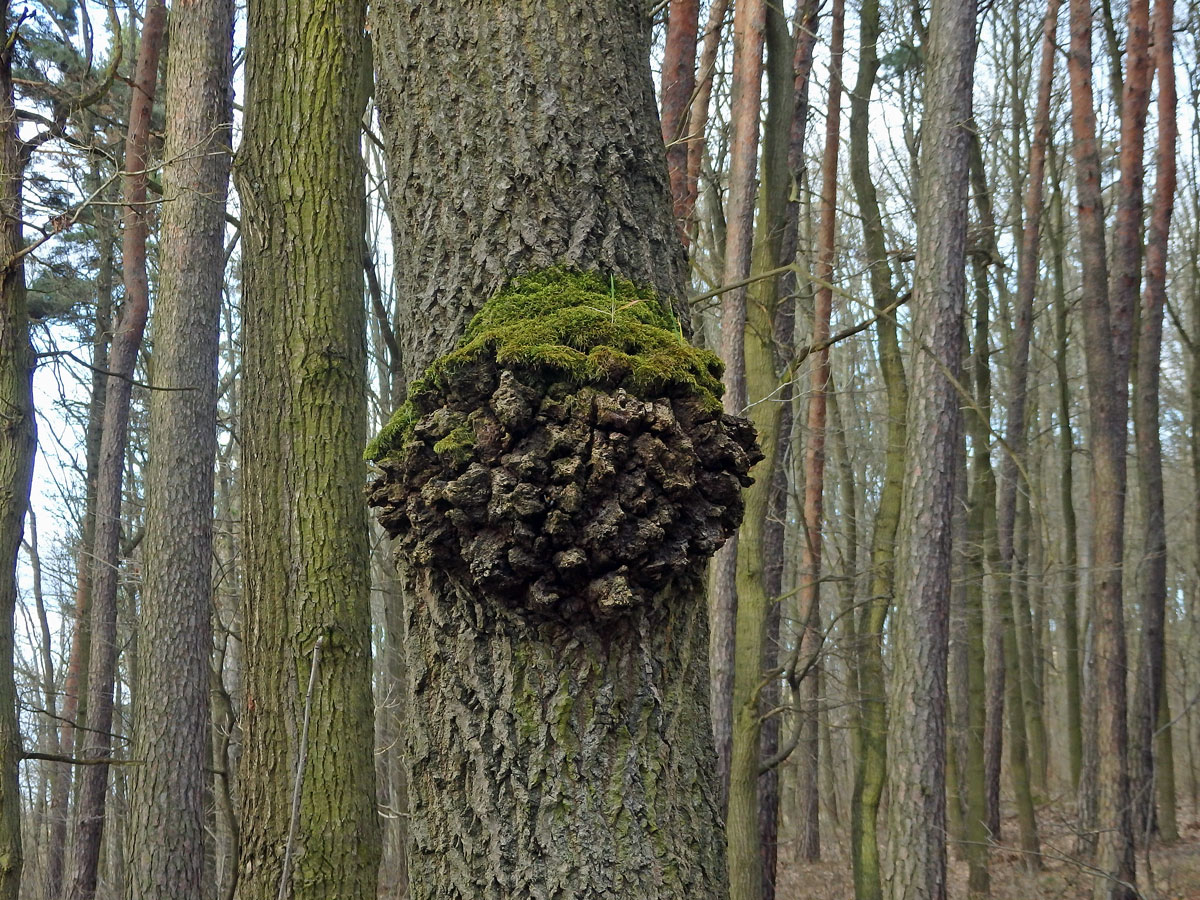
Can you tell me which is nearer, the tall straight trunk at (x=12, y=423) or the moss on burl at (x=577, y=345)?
the moss on burl at (x=577, y=345)

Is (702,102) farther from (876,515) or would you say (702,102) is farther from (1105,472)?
(1105,472)

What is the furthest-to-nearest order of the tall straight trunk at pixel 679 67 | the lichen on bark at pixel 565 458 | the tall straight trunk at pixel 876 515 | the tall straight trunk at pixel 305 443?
the tall straight trunk at pixel 876 515
the tall straight trunk at pixel 679 67
the tall straight trunk at pixel 305 443
the lichen on bark at pixel 565 458

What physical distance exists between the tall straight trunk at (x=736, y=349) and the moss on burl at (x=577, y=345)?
209 inches

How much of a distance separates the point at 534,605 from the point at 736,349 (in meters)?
5.87

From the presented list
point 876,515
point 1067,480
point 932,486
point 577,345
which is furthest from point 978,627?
point 577,345

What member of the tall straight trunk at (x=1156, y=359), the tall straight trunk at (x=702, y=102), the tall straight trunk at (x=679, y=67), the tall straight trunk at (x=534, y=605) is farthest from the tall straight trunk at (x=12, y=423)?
the tall straight trunk at (x=1156, y=359)

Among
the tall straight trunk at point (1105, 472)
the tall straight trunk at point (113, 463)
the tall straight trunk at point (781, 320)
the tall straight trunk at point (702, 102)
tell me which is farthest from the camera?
the tall straight trunk at point (113, 463)

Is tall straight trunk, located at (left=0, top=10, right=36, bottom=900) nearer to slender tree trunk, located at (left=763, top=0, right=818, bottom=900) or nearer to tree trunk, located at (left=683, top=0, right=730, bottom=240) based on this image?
tree trunk, located at (left=683, top=0, right=730, bottom=240)

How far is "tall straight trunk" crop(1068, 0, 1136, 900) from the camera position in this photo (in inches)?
340

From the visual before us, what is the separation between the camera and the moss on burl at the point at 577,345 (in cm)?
151

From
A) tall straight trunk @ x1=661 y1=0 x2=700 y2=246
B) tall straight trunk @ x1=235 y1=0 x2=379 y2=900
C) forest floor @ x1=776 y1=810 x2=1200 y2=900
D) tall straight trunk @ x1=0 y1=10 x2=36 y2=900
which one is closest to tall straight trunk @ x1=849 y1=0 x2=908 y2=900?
forest floor @ x1=776 y1=810 x2=1200 y2=900

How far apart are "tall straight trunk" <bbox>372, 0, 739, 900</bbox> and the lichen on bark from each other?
0.07ft

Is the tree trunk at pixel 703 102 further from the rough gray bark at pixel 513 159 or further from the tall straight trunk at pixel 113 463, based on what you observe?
the rough gray bark at pixel 513 159

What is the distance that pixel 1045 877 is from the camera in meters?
13.5
